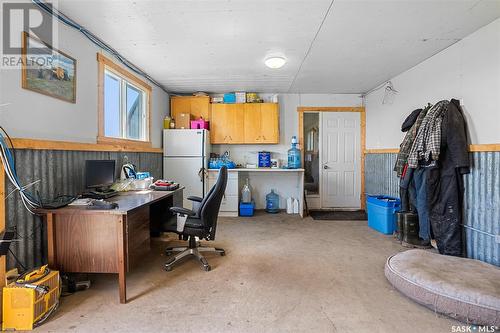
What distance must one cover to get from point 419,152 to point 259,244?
221 centimetres

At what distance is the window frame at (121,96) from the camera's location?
2801mm

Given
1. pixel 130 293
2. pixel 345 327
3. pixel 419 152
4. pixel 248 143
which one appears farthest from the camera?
pixel 248 143

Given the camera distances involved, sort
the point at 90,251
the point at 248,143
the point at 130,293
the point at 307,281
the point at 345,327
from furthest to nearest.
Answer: the point at 248,143 → the point at 307,281 → the point at 130,293 → the point at 90,251 → the point at 345,327

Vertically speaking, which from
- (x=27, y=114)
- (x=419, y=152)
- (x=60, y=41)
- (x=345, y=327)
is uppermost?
(x=60, y=41)

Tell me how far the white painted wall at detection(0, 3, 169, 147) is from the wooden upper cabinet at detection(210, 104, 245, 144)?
95.9 inches

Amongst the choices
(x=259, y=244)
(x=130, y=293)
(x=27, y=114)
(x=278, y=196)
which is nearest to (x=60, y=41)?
(x=27, y=114)

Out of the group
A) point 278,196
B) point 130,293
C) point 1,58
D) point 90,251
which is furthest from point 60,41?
point 278,196

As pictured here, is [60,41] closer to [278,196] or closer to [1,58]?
[1,58]

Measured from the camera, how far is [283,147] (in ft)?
17.3

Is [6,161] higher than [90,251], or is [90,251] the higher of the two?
[6,161]

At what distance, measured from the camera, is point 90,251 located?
6.19 feet

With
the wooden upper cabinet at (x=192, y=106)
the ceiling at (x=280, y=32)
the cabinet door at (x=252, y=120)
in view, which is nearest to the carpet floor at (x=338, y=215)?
the cabinet door at (x=252, y=120)

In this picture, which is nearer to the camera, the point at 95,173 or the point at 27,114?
the point at 27,114

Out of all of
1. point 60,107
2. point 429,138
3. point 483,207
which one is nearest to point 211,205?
point 60,107
